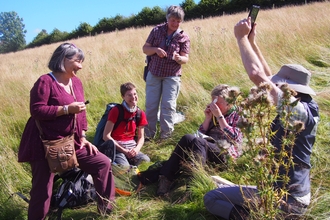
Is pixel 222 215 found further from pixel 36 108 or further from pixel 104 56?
pixel 104 56

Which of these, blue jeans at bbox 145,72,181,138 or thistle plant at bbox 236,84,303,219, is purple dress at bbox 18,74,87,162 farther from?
blue jeans at bbox 145,72,181,138

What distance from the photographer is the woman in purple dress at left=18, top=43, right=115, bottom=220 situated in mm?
2875

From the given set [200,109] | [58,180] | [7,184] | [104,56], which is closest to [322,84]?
[200,109]

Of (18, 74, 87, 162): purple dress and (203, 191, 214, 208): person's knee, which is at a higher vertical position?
(18, 74, 87, 162): purple dress

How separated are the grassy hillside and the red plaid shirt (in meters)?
0.76

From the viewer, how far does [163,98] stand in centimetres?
482

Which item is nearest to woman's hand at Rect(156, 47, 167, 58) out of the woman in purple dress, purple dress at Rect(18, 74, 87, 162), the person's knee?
the woman in purple dress

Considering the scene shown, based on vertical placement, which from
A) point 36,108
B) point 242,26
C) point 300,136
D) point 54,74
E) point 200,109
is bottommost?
point 200,109

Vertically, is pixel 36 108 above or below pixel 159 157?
above

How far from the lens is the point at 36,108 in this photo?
2830 mm

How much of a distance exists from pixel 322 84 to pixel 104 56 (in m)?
5.61

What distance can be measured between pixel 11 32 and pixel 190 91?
100379 mm

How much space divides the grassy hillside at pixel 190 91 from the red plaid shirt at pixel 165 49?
760 millimetres

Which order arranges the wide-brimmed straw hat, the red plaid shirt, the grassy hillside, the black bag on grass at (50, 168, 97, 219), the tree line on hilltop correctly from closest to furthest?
the wide-brimmed straw hat → the grassy hillside → the black bag on grass at (50, 168, 97, 219) → the red plaid shirt → the tree line on hilltop
